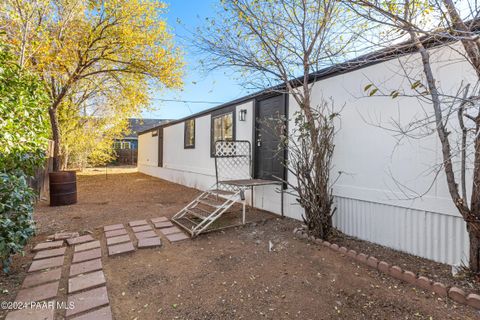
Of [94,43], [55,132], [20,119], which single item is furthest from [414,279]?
[55,132]

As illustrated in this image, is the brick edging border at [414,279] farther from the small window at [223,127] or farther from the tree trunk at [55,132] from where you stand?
the tree trunk at [55,132]

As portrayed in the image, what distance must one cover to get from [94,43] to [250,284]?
6895 millimetres

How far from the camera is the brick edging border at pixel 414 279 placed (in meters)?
1.98

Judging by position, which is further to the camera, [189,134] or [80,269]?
[189,134]

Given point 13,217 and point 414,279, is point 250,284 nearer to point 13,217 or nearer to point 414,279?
point 414,279

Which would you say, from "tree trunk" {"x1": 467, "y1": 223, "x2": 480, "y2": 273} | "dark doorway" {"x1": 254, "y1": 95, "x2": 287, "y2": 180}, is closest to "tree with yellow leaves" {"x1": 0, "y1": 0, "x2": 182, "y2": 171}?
"dark doorway" {"x1": 254, "y1": 95, "x2": 287, "y2": 180}

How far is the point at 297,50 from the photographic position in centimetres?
374

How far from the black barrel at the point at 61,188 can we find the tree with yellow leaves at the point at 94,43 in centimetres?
150

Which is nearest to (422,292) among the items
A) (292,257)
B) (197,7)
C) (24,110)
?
(292,257)

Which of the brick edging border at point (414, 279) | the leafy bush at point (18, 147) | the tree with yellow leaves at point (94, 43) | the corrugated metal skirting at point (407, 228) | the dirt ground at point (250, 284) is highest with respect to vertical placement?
the tree with yellow leaves at point (94, 43)

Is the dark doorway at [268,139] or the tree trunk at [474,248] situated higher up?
the dark doorway at [268,139]

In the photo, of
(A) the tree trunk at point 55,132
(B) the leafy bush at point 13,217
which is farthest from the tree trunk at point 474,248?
(A) the tree trunk at point 55,132

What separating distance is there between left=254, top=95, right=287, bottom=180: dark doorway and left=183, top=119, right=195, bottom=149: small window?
140 inches

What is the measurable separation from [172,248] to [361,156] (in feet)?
9.52
